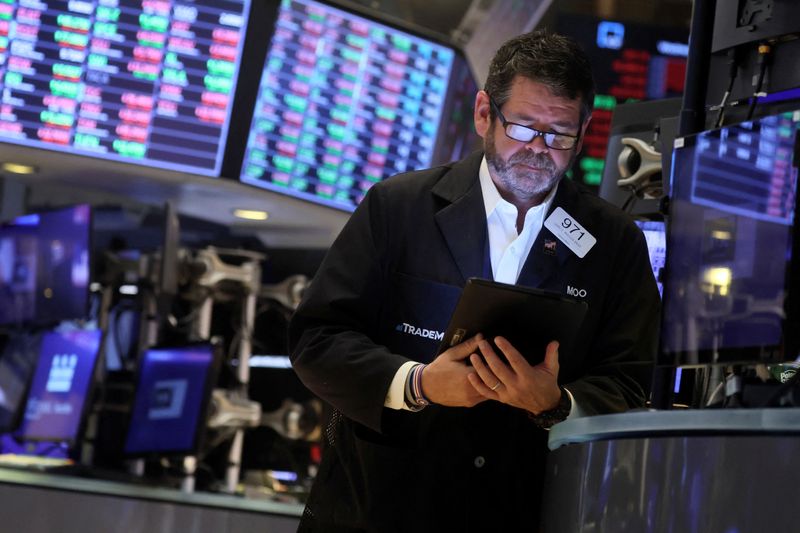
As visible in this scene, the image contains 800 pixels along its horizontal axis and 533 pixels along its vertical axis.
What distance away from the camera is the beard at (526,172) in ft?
6.29

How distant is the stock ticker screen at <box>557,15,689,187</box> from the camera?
5.18m

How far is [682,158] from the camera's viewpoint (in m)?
1.55

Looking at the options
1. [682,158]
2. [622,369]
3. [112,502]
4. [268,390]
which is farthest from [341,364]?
[268,390]

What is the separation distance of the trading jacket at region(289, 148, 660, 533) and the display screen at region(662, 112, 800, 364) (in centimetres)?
33

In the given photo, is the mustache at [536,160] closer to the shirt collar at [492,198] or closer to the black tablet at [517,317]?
the shirt collar at [492,198]

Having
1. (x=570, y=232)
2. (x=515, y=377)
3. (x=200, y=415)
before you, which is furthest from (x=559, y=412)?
(x=200, y=415)

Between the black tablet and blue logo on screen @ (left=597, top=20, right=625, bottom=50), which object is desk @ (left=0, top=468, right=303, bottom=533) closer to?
the black tablet

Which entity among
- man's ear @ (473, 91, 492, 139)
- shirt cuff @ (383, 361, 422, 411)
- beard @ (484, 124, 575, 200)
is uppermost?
man's ear @ (473, 91, 492, 139)

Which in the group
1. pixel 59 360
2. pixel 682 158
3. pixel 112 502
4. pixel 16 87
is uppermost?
pixel 16 87

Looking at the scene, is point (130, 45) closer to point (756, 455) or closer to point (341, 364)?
point (341, 364)

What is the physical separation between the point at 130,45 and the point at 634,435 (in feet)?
11.9

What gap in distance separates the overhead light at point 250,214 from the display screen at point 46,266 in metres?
0.84

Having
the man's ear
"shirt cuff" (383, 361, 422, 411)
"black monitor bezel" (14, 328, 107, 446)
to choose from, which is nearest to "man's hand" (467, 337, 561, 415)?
"shirt cuff" (383, 361, 422, 411)

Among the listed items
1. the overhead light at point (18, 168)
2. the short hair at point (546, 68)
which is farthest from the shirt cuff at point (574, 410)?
the overhead light at point (18, 168)
